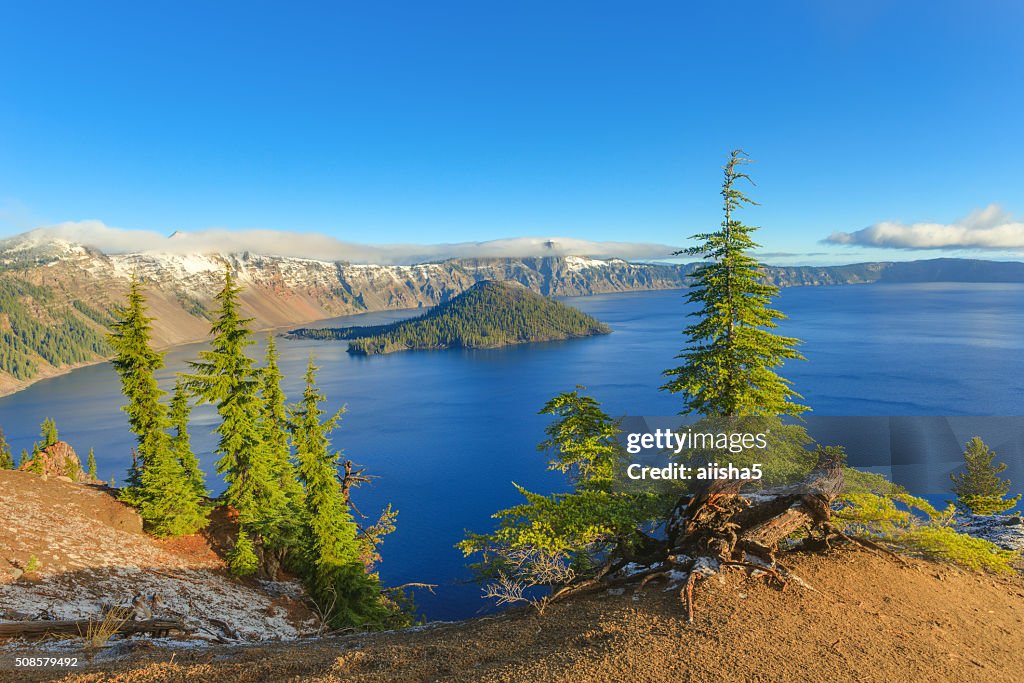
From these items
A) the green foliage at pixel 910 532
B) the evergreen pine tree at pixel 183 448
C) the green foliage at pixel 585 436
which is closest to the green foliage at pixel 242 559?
the evergreen pine tree at pixel 183 448

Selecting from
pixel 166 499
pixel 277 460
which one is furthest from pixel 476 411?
pixel 166 499

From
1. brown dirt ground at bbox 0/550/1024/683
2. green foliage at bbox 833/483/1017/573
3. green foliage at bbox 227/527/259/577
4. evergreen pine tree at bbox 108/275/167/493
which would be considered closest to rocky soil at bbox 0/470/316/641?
green foliage at bbox 227/527/259/577

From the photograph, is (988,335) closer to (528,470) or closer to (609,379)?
(609,379)

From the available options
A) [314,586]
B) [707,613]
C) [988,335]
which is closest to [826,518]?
[707,613]

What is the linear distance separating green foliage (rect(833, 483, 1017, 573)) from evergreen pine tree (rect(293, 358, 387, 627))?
71.2 ft

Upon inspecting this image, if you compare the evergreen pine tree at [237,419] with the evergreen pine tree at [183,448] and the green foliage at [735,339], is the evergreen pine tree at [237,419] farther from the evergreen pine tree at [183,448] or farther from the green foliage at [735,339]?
the green foliage at [735,339]

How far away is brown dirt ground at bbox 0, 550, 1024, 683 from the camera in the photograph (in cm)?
807

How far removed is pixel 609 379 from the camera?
505 ft

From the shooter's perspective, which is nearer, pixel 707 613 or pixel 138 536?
pixel 707 613

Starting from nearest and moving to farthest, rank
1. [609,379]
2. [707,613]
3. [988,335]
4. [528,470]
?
[707,613] < [528,470] < [609,379] < [988,335]

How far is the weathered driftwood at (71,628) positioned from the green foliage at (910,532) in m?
16.6

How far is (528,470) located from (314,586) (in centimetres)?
6474

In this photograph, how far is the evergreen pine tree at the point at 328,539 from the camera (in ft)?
84.7

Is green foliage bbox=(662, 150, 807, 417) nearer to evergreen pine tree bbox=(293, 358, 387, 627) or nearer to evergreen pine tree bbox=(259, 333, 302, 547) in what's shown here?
evergreen pine tree bbox=(293, 358, 387, 627)
